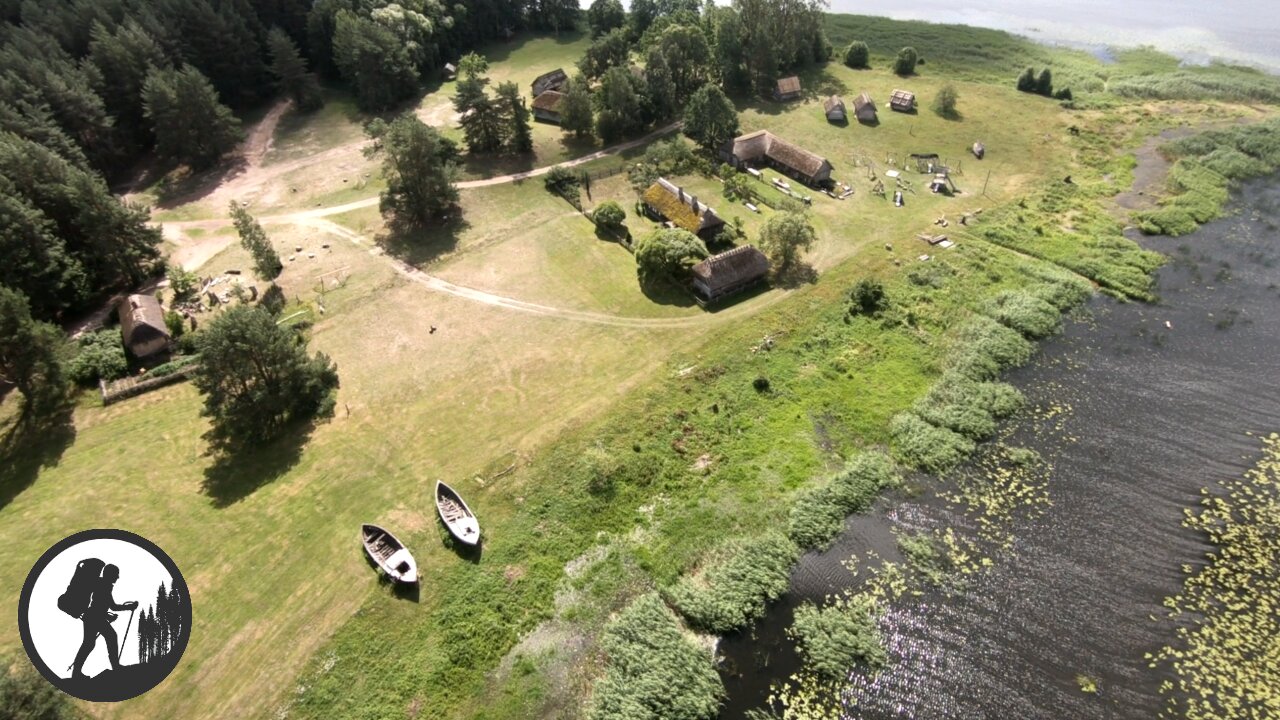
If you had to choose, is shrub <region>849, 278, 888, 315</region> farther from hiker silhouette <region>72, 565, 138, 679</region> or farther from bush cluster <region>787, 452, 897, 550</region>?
hiker silhouette <region>72, 565, 138, 679</region>

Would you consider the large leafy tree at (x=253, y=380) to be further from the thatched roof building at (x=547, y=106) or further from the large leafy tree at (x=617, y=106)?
the thatched roof building at (x=547, y=106)

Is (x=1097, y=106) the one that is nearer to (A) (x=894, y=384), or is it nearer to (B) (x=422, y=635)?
(A) (x=894, y=384)

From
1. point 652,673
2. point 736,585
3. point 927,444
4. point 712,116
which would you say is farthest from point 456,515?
point 712,116

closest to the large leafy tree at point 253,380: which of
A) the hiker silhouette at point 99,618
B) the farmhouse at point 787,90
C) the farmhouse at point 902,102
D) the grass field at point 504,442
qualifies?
the grass field at point 504,442

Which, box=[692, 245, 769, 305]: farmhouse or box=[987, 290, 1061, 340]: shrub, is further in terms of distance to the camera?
box=[692, 245, 769, 305]: farmhouse

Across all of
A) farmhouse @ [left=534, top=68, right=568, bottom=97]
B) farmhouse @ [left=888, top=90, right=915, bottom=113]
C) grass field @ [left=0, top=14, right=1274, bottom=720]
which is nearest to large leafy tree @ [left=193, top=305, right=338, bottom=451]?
grass field @ [left=0, top=14, right=1274, bottom=720]

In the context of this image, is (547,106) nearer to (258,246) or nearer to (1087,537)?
(258,246)
